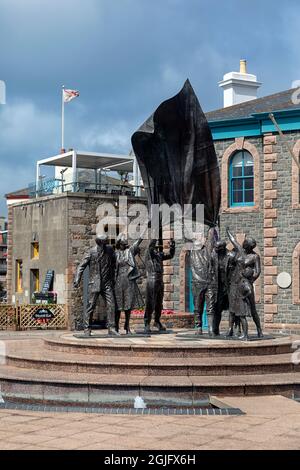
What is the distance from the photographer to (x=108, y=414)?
994 cm

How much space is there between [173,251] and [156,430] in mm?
7387

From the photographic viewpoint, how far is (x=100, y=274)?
14.8 meters

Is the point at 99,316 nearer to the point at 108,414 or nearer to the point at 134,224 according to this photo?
the point at 134,224

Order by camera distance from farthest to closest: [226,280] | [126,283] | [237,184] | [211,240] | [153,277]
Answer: [237,184]
[153,277]
[126,283]
[211,240]
[226,280]

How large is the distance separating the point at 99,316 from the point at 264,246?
8.58 meters

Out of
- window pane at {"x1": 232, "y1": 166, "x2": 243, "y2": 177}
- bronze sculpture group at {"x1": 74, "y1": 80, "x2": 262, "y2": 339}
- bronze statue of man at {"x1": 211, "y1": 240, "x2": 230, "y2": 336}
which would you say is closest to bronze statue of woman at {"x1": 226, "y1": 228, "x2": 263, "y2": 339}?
bronze sculpture group at {"x1": 74, "y1": 80, "x2": 262, "y2": 339}

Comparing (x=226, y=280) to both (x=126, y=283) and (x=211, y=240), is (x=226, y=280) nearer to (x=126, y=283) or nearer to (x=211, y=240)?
(x=211, y=240)

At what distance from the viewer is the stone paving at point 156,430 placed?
7875 mm

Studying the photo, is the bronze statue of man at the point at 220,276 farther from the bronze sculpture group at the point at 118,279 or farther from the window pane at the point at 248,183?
the window pane at the point at 248,183

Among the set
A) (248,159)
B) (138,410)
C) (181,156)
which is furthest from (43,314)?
(138,410)

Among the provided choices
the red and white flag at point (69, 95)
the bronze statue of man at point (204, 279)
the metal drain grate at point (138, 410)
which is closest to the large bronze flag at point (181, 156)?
the bronze statue of man at point (204, 279)

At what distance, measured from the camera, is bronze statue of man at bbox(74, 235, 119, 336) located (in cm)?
1481

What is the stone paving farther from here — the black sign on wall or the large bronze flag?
the black sign on wall
